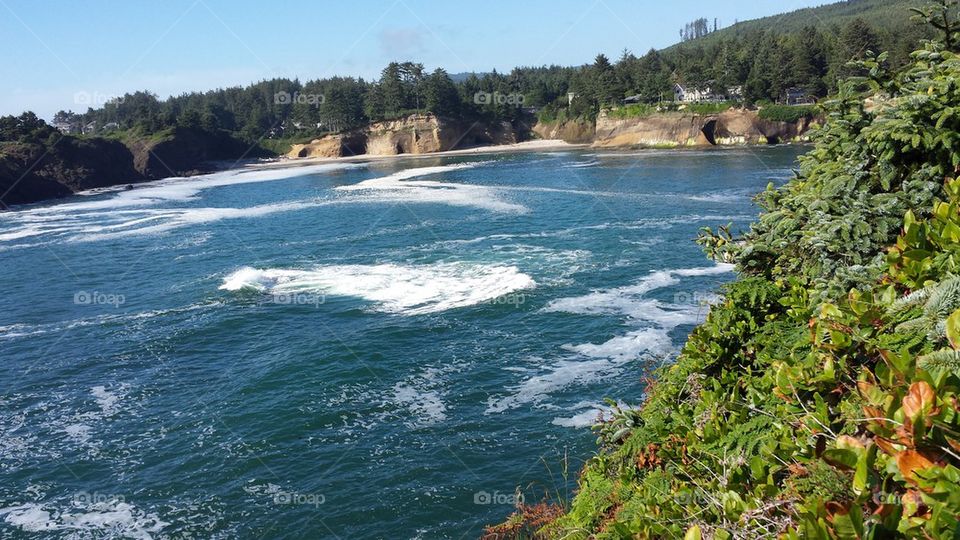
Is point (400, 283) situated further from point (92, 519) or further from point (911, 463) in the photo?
point (911, 463)

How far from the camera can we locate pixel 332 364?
75.0 feet

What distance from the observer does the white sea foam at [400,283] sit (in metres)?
29.0

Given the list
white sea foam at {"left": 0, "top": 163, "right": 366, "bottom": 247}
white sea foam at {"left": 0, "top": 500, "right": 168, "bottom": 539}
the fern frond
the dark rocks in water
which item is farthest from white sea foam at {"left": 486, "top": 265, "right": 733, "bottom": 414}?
the dark rocks in water

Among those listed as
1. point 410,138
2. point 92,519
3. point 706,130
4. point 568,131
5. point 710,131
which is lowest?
point 92,519

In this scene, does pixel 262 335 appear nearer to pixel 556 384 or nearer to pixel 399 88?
pixel 556 384

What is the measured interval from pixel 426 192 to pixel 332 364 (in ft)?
150

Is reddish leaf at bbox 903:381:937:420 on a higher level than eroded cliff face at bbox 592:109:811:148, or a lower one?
lower

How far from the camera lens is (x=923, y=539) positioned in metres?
3.88

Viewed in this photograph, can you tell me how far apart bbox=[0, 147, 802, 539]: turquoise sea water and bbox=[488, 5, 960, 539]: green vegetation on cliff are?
223cm

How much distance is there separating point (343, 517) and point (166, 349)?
46.9 ft

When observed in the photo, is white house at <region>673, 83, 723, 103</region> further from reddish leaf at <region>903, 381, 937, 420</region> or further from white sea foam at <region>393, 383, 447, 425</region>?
reddish leaf at <region>903, 381, 937, 420</region>

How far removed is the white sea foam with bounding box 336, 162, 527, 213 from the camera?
5631cm

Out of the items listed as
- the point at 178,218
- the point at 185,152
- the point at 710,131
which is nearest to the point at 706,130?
the point at 710,131

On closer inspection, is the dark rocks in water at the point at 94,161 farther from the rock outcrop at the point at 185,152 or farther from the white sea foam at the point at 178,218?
the white sea foam at the point at 178,218
